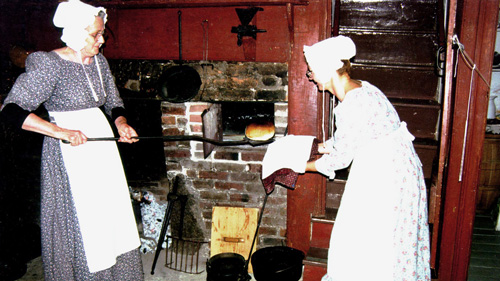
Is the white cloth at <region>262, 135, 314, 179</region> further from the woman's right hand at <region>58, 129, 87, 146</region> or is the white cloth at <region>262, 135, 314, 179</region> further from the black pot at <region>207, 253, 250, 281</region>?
the woman's right hand at <region>58, 129, 87, 146</region>

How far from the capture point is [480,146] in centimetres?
280

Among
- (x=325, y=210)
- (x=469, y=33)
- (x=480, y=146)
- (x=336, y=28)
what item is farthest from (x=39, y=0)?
(x=480, y=146)

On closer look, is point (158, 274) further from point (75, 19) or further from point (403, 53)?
point (403, 53)

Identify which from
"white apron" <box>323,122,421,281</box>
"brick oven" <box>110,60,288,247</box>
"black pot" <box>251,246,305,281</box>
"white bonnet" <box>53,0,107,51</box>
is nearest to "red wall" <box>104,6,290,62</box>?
"brick oven" <box>110,60,288,247</box>

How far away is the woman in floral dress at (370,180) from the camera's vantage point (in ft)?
7.24

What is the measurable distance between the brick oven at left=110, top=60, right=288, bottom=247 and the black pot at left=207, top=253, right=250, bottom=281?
46 cm

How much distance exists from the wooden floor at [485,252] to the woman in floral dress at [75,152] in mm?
3348

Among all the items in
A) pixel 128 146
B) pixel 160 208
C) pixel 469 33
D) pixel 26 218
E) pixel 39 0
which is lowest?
pixel 26 218

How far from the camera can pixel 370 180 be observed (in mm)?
2244

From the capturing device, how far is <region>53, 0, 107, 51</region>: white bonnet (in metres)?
2.20

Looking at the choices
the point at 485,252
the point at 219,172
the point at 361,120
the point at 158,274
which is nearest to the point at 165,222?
the point at 158,274

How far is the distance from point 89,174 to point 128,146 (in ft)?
5.54

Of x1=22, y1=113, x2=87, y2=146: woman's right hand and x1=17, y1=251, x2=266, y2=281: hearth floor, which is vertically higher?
x1=22, y1=113, x2=87, y2=146: woman's right hand

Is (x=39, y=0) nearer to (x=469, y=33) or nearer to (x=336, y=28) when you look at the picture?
(x=336, y=28)
